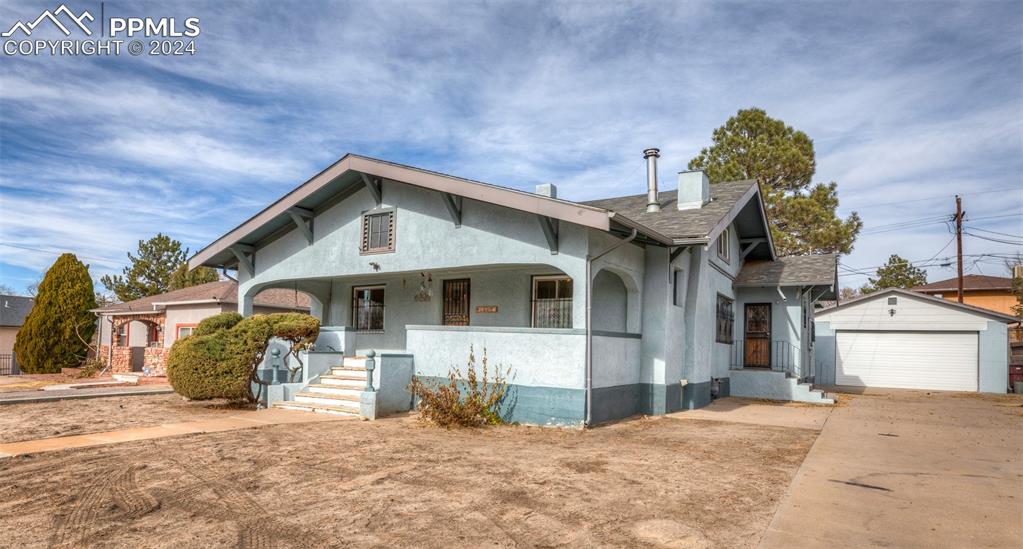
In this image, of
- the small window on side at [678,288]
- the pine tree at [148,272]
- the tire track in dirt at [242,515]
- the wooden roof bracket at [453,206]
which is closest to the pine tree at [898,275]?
the small window on side at [678,288]

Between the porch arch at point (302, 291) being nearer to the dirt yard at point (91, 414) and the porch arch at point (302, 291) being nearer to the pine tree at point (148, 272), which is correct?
the dirt yard at point (91, 414)

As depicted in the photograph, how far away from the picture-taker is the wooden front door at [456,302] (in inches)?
553

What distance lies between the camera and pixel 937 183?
28.2 meters

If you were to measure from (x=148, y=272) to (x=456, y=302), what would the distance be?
31738 mm

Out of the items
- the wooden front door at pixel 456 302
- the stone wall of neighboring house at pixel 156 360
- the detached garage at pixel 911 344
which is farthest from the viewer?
the stone wall of neighboring house at pixel 156 360

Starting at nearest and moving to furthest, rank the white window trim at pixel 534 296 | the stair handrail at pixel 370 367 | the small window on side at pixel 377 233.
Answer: the stair handrail at pixel 370 367, the white window trim at pixel 534 296, the small window on side at pixel 377 233

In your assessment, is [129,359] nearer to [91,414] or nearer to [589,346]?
[91,414]

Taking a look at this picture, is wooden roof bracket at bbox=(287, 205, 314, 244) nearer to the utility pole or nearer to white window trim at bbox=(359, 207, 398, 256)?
white window trim at bbox=(359, 207, 398, 256)

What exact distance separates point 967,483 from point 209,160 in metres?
23.4

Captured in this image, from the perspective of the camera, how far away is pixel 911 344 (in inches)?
880

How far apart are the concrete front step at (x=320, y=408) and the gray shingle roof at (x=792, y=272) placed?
11.5 m

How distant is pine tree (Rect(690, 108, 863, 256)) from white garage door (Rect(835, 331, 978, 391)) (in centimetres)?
649

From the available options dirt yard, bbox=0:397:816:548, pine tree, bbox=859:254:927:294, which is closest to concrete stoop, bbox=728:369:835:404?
dirt yard, bbox=0:397:816:548

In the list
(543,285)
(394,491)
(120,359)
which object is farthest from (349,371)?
(120,359)
